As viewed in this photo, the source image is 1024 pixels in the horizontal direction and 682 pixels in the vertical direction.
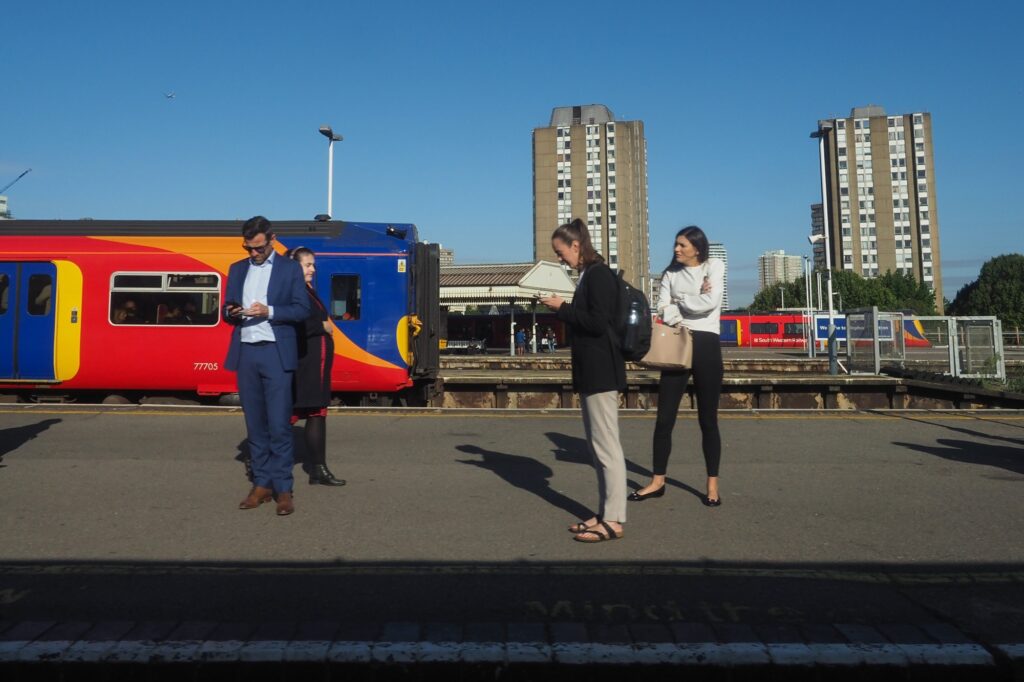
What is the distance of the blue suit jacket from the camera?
16.3 feet

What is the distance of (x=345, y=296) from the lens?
42.3 feet

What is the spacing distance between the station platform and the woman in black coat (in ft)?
0.63

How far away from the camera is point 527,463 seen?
674 centimetres

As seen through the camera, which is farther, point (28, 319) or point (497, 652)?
point (28, 319)

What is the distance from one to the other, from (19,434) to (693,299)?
757cm

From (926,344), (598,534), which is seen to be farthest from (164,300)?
(926,344)

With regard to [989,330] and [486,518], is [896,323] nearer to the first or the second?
[989,330]

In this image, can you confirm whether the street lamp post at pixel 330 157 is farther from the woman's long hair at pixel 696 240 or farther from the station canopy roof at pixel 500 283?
the woman's long hair at pixel 696 240

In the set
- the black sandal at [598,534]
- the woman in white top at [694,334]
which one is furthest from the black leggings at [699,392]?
the black sandal at [598,534]

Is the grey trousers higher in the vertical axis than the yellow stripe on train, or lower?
lower

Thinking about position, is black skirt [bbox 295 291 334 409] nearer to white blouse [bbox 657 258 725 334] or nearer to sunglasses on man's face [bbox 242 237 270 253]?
sunglasses on man's face [bbox 242 237 270 253]

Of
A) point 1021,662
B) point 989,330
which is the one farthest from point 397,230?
point 989,330

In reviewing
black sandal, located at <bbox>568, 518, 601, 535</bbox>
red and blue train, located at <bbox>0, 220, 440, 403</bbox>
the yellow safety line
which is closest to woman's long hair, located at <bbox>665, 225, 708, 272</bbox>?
black sandal, located at <bbox>568, 518, 601, 535</bbox>

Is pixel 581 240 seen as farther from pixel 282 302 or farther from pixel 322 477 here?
pixel 322 477
